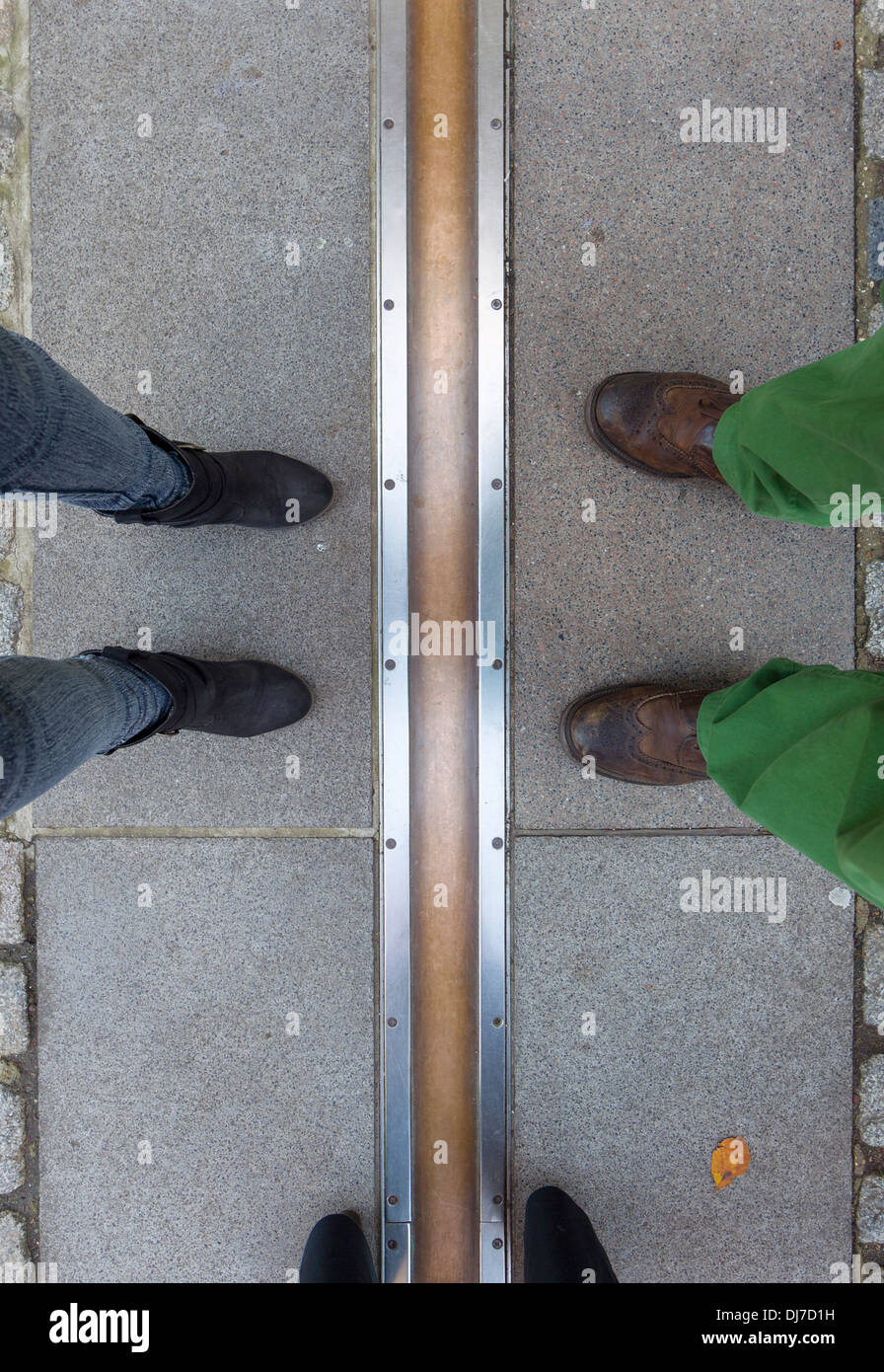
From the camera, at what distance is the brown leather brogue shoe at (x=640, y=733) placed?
49.1 inches

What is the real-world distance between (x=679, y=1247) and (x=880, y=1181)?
397 mm

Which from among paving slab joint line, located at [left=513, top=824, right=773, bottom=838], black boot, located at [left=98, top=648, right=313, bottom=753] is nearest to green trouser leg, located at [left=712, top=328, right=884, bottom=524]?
paving slab joint line, located at [left=513, top=824, right=773, bottom=838]

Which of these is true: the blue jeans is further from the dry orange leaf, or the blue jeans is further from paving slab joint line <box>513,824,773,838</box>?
the dry orange leaf

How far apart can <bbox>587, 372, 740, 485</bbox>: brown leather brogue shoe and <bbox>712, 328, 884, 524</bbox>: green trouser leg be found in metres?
0.12

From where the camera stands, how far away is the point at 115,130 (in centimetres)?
132

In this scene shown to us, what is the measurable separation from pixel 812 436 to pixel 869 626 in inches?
21.1

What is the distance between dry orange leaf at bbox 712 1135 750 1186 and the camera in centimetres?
135

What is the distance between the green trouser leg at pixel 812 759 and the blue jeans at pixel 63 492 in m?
0.87

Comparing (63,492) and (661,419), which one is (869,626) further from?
(63,492)

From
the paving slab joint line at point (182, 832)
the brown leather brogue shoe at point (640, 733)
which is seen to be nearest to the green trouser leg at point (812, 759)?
the brown leather brogue shoe at point (640, 733)

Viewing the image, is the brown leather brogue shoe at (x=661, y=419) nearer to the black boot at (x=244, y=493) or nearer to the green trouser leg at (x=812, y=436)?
the green trouser leg at (x=812, y=436)

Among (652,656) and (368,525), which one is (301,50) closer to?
(368,525)

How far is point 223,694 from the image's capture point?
47.5 inches

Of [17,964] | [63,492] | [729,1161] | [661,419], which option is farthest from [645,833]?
[17,964]
